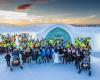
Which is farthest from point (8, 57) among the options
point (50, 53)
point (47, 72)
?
point (50, 53)

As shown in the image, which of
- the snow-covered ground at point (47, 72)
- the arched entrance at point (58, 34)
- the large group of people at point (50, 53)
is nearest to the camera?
the snow-covered ground at point (47, 72)

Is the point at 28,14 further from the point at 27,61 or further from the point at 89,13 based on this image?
the point at 89,13

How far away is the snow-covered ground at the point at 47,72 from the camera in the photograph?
210 inches

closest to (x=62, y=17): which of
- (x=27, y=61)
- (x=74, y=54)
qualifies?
(x=74, y=54)

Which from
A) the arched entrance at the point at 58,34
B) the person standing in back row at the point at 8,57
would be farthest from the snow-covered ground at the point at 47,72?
the arched entrance at the point at 58,34

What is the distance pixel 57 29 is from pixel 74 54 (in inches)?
78.7

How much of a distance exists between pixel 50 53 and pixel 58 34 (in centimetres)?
134

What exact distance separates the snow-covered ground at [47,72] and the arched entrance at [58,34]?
5.07 ft

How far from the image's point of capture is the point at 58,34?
7789 millimetres

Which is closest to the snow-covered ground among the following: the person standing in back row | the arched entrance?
the person standing in back row

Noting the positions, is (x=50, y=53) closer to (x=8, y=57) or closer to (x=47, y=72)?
(x=47, y=72)

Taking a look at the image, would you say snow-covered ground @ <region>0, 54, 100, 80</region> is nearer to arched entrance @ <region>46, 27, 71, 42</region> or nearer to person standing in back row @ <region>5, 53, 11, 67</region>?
person standing in back row @ <region>5, 53, 11, 67</region>

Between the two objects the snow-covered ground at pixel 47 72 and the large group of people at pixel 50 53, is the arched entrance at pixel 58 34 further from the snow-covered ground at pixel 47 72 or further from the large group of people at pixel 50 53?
the snow-covered ground at pixel 47 72

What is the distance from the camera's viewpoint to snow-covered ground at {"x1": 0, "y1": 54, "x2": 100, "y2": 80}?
210 inches
